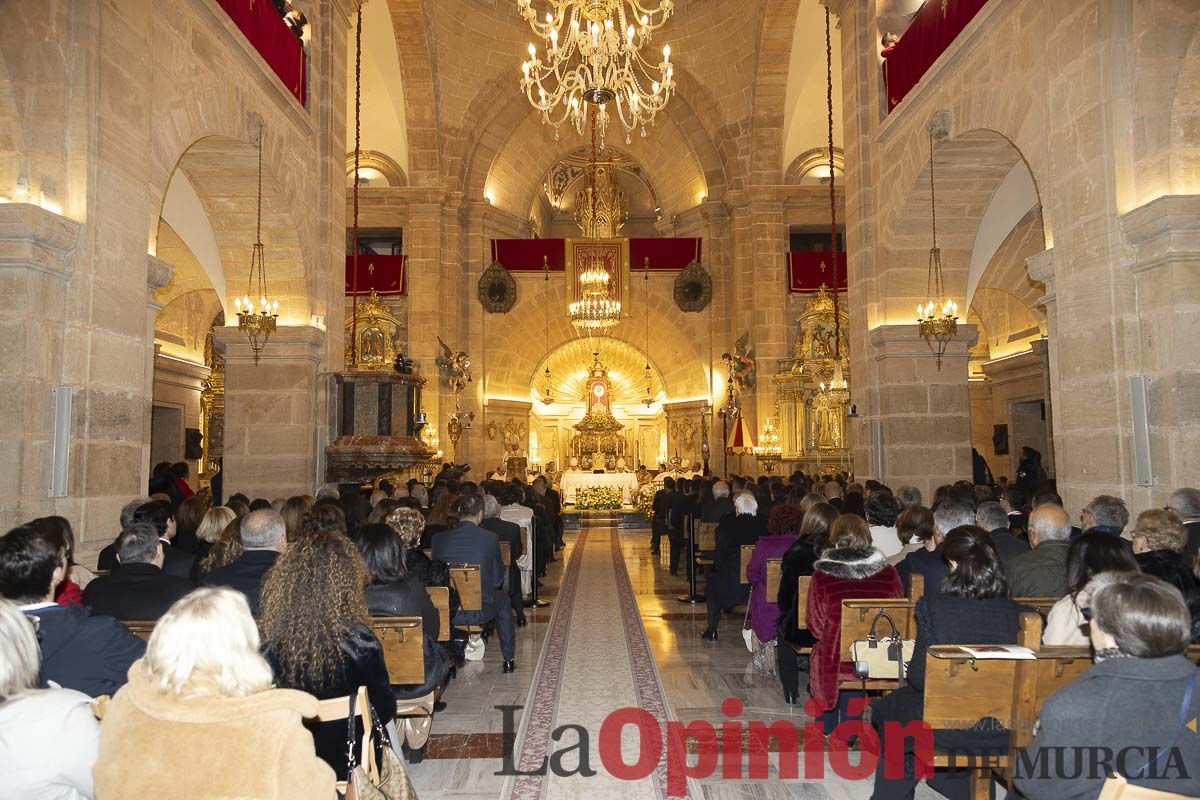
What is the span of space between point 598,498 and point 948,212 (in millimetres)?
10551

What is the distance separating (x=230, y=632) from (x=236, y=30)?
306 inches

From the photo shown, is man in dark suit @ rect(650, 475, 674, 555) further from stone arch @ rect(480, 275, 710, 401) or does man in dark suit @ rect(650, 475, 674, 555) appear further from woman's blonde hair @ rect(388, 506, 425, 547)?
stone arch @ rect(480, 275, 710, 401)

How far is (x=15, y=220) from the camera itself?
201 inches

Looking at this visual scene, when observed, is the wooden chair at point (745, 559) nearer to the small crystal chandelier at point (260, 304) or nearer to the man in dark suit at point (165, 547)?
the man in dark suit at point (165, 547)

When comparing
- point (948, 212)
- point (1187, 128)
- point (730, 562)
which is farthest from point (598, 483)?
point (1187, 128)

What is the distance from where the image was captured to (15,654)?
6.98 ft

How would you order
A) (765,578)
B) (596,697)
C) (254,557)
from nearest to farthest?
(254,557), (596,697), (765,578)

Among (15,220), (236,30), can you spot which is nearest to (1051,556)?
(15,220)

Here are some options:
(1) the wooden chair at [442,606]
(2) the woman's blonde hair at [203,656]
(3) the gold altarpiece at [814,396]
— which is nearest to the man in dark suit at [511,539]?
(1) the wooden chair at [442,606]

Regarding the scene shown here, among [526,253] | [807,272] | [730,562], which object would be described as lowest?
[730,562]

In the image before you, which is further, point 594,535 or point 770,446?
point 770,446

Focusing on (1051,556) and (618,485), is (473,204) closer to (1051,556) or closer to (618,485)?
(618,485)

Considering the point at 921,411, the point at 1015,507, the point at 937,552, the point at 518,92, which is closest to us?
the point at 937,552

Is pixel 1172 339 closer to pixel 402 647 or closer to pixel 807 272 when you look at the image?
pixel 402 647
